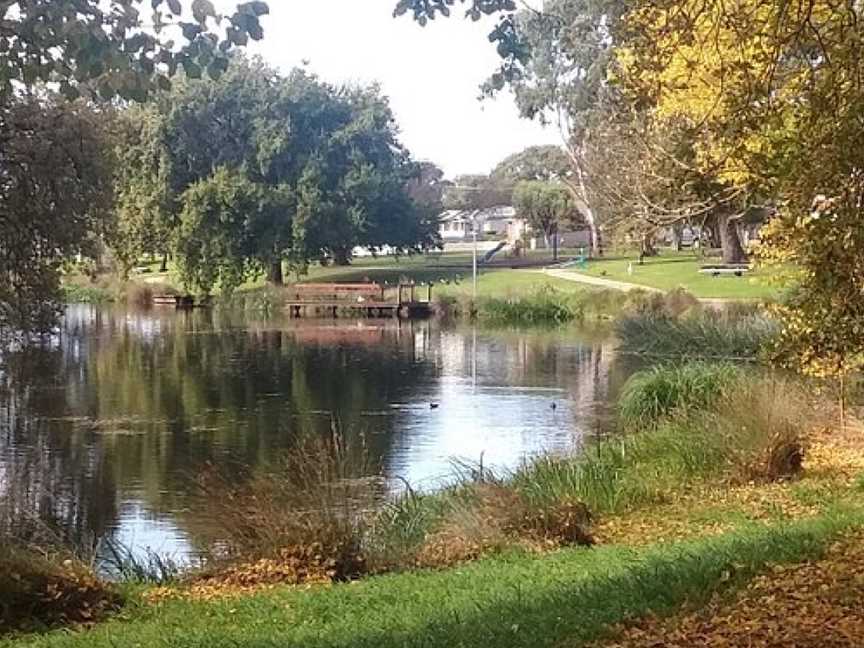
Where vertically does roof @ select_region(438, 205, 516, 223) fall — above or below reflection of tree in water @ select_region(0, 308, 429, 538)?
above

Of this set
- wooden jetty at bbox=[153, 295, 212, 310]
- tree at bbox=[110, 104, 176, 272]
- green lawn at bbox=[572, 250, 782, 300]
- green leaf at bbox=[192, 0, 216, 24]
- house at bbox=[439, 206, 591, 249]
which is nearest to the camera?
green leaf at bbox=[192, 0, 216, 24]

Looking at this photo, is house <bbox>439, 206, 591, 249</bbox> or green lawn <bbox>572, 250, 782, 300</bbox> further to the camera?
house <bbox>439, 206, 591, 249</bbox>

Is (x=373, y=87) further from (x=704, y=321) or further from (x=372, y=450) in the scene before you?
(x=372, y=450)

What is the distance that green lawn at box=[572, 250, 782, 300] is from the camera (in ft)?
134

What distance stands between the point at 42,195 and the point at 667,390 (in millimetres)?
10818

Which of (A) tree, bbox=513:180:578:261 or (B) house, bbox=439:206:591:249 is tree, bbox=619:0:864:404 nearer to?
(A) tree, bbox=513:180:578:261

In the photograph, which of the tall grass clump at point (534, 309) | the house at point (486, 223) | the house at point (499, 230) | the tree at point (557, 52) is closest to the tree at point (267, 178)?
the tree at point (557, 52)

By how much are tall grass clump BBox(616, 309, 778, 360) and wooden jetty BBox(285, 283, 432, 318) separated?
1529 centimetres

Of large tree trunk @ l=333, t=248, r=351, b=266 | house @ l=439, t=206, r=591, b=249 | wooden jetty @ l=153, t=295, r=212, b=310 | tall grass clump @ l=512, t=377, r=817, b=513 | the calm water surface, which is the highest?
house @ l=439, t=206, r=591, b=249

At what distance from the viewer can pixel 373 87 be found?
64688mm

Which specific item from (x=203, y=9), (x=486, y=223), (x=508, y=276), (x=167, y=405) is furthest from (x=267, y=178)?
(x=203, y=9)

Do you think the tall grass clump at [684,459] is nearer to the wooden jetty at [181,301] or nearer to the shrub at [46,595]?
the shrub at [46,595]

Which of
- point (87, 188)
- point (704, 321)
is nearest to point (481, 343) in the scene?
point (704, 321)

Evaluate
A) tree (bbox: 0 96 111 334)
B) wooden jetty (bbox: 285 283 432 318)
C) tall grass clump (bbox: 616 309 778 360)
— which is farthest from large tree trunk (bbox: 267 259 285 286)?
tree (bbox: 0 96 111 334)
